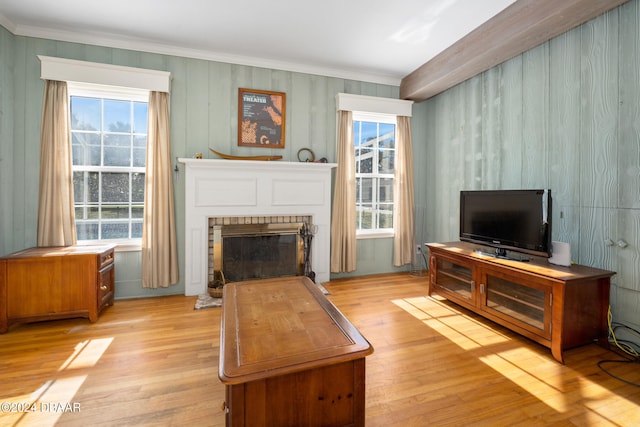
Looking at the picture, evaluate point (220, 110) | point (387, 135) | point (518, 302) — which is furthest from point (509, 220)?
point (220, 110)

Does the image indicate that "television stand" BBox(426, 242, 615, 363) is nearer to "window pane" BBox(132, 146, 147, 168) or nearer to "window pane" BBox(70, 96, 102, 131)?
"window pane" BBox(132, 146, 147, 168)

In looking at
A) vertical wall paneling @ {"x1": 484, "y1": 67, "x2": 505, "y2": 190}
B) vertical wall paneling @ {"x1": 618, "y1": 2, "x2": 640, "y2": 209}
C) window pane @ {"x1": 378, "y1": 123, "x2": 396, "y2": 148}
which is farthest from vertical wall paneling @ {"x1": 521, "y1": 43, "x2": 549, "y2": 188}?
window pane @ {"x1": 378, "y1": 123, "x2": 396, "y2": 148}

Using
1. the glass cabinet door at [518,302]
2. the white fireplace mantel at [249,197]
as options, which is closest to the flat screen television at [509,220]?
the glass cabinet door at [518,302]

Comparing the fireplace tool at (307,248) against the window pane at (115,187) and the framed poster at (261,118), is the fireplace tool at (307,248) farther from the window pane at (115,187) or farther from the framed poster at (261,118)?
the window pane at (115,187)

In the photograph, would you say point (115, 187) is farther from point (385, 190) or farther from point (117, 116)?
point (385, 190)

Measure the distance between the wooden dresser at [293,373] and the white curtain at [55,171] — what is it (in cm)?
263

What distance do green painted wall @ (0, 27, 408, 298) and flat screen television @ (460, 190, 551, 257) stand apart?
1.37m

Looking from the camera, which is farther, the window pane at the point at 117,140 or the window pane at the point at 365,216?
the window pane at the point at 365,216

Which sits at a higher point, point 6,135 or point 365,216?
point 6,135

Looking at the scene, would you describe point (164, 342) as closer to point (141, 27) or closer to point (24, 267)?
point (24, 267)

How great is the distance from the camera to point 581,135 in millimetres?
2562

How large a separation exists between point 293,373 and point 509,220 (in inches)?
98.2

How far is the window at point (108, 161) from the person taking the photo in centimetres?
325

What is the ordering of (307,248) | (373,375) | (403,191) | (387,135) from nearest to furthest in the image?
(373,375)
(307,248)
(403,191)
(387,135)
